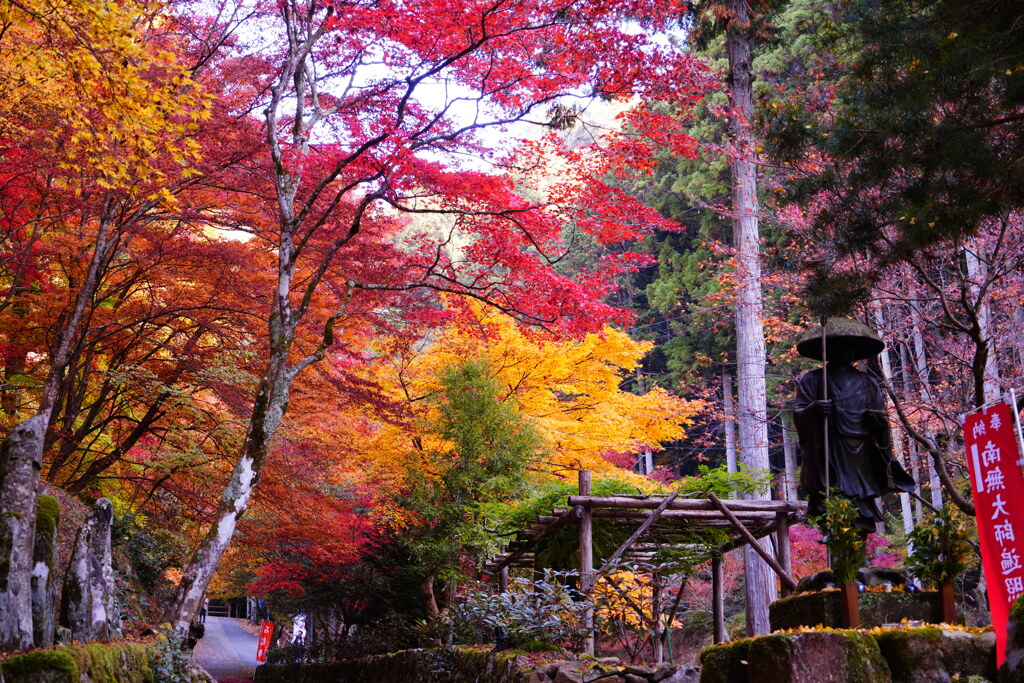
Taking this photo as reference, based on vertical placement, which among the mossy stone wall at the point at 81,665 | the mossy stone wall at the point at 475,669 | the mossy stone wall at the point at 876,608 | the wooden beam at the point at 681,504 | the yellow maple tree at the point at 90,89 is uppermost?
the yellow maple tree at the point at 90,89

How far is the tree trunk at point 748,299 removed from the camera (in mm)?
13477

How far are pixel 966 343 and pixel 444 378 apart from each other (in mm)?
8145

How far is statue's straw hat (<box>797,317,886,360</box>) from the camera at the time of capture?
22.9 ft

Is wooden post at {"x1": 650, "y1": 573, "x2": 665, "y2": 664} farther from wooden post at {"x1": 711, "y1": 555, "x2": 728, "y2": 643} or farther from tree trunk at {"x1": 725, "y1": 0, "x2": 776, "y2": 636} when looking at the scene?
tree trunk at {"x1": 725, "y1": 0, "x2": 776, "y2": 636}

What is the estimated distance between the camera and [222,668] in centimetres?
2756

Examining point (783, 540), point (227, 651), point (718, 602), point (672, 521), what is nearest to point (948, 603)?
point (783, 540)

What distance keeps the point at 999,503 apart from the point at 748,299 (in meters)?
9.52

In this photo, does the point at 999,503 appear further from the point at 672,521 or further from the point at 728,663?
the point at 672,521

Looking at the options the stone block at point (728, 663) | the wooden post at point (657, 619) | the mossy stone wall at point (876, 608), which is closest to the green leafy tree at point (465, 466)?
the wooden post at point (657, 619)

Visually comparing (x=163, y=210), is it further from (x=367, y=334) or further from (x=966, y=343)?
(x=966, y=343)

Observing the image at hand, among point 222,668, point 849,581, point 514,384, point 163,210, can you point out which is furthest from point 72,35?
point 222,668

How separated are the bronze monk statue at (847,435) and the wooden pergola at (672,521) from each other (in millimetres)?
1076

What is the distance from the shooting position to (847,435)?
6902 millimetres

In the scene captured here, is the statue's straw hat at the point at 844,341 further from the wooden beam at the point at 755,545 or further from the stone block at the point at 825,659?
the stone block at the point at 825,659
